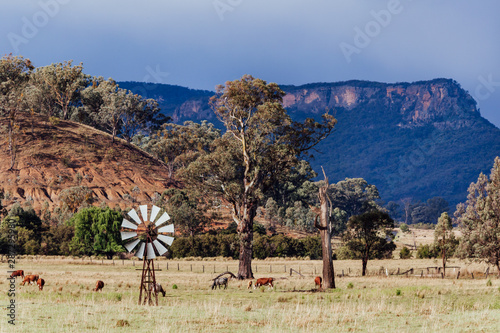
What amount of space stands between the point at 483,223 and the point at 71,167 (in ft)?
339

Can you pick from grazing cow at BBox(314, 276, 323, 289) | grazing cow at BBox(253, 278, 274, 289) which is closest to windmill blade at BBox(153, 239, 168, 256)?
grazing cow at BBox(253, 278, 274, 289)

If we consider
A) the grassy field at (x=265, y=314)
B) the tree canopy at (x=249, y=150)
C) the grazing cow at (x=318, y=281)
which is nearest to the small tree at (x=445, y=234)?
the tree canopy at (x=249, y=150)

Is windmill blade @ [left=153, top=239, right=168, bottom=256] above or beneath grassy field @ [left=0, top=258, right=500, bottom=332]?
above

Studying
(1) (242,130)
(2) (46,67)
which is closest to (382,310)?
(1) (242,130)

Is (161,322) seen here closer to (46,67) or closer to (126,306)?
(126,306)

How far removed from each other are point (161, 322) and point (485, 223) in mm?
37269

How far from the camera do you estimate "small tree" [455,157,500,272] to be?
1858 inches

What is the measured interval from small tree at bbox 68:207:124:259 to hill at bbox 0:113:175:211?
31536 millimetres

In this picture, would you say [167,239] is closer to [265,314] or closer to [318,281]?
[265,314]

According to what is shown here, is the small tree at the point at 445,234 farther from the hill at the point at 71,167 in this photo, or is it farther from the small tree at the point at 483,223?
the hill at the point at 71,167

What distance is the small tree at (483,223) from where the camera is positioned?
4719 centimetres

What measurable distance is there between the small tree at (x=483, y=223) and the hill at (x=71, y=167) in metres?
84.2

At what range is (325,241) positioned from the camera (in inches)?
1417

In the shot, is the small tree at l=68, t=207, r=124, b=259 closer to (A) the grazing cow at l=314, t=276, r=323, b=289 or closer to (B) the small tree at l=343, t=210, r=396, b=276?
(B) the small tree at l=343, t=210, r=396, b=276
